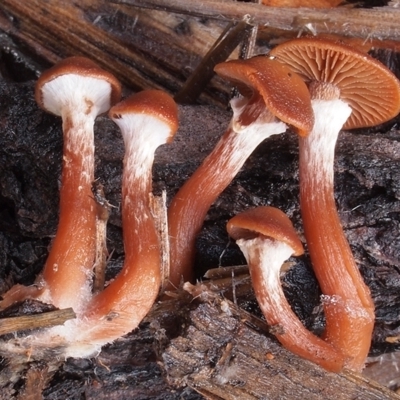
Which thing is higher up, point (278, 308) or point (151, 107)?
point (151, 107)

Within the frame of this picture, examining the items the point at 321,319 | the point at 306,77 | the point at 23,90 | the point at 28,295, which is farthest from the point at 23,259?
the point at 306,77

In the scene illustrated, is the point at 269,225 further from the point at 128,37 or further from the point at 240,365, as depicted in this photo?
the point at 128,37

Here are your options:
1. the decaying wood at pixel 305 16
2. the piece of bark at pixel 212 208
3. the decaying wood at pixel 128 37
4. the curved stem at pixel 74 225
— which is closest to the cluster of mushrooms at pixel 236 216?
the curved stem at pixel 74 225

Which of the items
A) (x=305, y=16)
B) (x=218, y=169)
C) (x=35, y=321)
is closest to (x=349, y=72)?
(x=305, y=16)

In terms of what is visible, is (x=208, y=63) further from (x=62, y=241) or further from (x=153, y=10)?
(x=62, y=241)

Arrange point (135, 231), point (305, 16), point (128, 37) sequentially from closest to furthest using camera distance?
1. point (135, 231)
2. point (305, 16)
3. point (128, 37)

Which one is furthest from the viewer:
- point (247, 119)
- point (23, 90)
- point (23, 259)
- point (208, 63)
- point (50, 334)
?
point (208, 63)

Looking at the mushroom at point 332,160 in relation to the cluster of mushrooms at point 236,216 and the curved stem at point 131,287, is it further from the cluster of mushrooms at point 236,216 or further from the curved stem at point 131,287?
the curved stem at point 131,287
